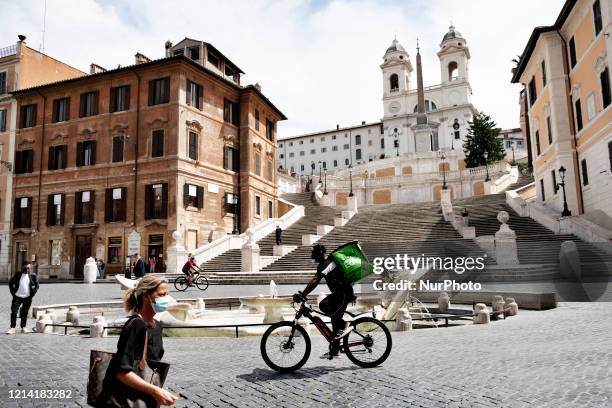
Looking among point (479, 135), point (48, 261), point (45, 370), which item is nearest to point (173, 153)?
point (48, 261)

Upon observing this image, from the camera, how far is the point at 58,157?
37281mm

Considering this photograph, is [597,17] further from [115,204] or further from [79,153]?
[79,153]

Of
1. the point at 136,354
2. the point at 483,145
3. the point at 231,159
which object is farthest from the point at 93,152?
the point at 483,145

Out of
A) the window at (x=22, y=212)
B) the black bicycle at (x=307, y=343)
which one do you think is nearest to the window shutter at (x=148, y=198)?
the window at (x=22, y=212)

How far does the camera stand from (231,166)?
38438 millimetres

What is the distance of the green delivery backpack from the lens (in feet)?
21.2

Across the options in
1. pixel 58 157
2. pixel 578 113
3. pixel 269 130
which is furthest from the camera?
pixel 269 130

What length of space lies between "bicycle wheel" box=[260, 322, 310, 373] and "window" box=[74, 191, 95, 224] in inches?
1265

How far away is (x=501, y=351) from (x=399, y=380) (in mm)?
2658

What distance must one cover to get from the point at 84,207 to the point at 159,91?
33.0 ft

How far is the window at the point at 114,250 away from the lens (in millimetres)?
33750

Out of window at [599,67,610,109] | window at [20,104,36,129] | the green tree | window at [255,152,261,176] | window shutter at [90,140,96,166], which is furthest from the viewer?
the green tree

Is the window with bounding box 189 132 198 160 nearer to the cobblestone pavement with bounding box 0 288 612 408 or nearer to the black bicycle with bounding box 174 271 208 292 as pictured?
the black bicycle with bounding box 174 271 208 292

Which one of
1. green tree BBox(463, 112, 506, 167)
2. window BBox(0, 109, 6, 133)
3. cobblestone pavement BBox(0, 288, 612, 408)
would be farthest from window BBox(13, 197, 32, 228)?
green tree BBox(463, 112, 506, 167)
